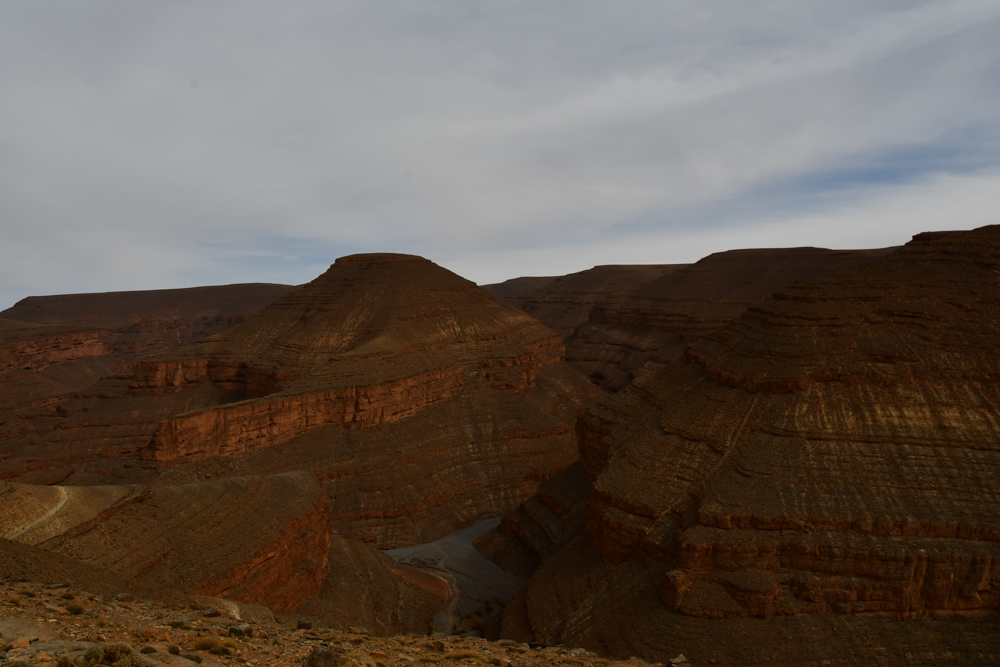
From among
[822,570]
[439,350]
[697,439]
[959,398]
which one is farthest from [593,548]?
[439,350]

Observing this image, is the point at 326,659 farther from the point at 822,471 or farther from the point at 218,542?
the point at 822,471

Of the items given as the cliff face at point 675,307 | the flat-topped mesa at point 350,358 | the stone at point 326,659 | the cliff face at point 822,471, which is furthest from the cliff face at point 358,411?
the stone at point 326,659

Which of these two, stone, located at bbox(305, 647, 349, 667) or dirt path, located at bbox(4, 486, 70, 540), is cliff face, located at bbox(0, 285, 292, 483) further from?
stone, located at bbox(305, 647, 349, 667)

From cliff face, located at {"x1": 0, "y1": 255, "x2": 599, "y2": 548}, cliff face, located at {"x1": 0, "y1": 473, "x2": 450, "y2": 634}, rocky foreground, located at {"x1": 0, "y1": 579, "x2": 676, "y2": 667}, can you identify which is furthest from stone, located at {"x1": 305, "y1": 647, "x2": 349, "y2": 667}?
cliff face, located at {"x1": 0, "y1": 255, "x2": 599, "y2": 548}

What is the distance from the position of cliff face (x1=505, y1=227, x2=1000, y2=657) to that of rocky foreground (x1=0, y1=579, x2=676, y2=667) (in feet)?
24.0

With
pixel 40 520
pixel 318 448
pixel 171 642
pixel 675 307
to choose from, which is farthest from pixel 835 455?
pixel 675 307

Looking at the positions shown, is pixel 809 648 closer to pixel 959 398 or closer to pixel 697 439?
pixel 697 439

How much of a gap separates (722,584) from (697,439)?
6.32 meters

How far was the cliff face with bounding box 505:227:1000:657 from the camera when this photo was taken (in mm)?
19750

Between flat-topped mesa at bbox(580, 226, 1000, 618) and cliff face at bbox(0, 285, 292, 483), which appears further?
cliff face at bbox(0, 285, 292, 483)

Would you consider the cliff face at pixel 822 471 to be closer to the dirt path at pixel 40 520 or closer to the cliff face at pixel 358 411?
the dirt path at pixel 40 520

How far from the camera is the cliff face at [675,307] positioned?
73.2m

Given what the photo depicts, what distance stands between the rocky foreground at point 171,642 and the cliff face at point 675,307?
55745mm

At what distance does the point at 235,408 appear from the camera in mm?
38281
